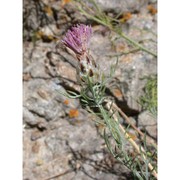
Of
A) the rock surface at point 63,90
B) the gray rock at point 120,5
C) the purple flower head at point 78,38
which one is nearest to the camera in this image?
the purple flower head at point 78,38

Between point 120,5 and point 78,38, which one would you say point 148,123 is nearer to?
point 120,5

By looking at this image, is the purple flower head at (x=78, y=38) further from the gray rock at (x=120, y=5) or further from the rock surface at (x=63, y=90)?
the gray rock at (x=120, y=5)

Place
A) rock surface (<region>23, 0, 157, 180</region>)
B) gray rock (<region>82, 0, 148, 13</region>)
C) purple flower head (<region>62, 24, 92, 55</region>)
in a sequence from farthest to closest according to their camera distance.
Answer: gray rock (<region>82, 0, 148, 13</region>), rock surface (<region>23, 0, 157, 180</region>), purple flower head (<region>62, 24, 92, 55</region>)

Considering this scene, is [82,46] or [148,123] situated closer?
[82,46]

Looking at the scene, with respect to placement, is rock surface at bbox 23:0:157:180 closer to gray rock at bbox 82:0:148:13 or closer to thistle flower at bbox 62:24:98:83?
gray rock at bbox 82:0:148:13

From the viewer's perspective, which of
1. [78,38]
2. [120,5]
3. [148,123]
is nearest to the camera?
[78,38]

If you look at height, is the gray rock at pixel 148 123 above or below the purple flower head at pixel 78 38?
below

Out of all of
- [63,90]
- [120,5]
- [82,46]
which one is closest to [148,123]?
[63,90]

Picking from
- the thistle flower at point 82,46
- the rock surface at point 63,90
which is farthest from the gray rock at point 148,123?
the thistle flower at point 82,46

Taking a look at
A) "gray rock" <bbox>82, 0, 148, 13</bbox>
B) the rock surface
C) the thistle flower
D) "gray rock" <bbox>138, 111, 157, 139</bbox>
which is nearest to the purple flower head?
the thistle flower
